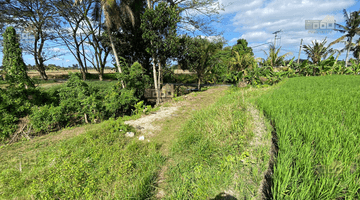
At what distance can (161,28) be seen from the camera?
Answer: 345 inches

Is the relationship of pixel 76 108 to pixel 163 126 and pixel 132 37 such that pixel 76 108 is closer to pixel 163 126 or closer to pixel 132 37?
pixel 163 126

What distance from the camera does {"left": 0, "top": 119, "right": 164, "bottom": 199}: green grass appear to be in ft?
8.09

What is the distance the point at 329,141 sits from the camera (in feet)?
7.09

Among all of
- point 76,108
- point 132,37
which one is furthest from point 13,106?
point 132,37

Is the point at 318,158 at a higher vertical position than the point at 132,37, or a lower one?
lower

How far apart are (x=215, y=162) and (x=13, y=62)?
8.74 m

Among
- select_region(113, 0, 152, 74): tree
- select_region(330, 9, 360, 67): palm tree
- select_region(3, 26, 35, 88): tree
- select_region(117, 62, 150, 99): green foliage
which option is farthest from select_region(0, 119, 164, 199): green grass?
select_region(330, 9, 360, 67): palm tree

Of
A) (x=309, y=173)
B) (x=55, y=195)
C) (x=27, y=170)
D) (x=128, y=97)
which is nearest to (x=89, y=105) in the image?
(x=128, y=97)

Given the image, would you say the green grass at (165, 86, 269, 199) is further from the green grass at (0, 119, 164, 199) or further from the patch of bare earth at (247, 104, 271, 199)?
the green grass at (0, 119, 164, 199)

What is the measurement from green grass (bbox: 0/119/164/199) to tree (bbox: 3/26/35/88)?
11.1 ft

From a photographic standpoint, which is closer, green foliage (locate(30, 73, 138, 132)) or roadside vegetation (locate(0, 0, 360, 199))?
roadside vegetation (locate(0, 0, 360, 199))

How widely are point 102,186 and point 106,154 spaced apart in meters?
0.96

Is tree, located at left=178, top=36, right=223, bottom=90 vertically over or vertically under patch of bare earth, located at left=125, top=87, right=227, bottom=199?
over

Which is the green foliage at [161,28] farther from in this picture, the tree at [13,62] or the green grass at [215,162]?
the green grass at [215,162]
